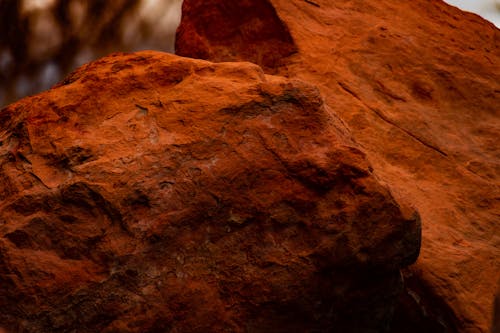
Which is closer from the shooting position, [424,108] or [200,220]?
[200,220]

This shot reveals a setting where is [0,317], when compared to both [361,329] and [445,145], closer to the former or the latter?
[361,329]

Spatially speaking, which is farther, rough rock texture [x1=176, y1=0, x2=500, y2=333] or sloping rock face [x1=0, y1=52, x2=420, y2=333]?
rough rock texture [x1=176, y1=0, x2=500, y2=333]

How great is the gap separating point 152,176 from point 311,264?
1.92 feet

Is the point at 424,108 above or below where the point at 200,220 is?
above

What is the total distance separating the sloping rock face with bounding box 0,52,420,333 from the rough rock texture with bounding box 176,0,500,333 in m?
0.50

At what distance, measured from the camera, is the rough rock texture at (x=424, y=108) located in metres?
2.29

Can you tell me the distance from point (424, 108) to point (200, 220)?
1.78 metres

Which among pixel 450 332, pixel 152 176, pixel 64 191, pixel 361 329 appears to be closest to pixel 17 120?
pixel 64 191

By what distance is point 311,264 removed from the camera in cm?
175

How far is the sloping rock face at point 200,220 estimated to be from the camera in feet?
5.46

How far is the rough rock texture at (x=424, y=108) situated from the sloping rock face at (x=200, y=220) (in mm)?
502

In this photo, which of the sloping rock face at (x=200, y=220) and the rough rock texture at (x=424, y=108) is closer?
the sloping rock face at (x=200, y=220)

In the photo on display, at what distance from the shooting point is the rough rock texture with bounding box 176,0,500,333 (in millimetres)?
2289

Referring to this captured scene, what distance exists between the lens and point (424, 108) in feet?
9.98
